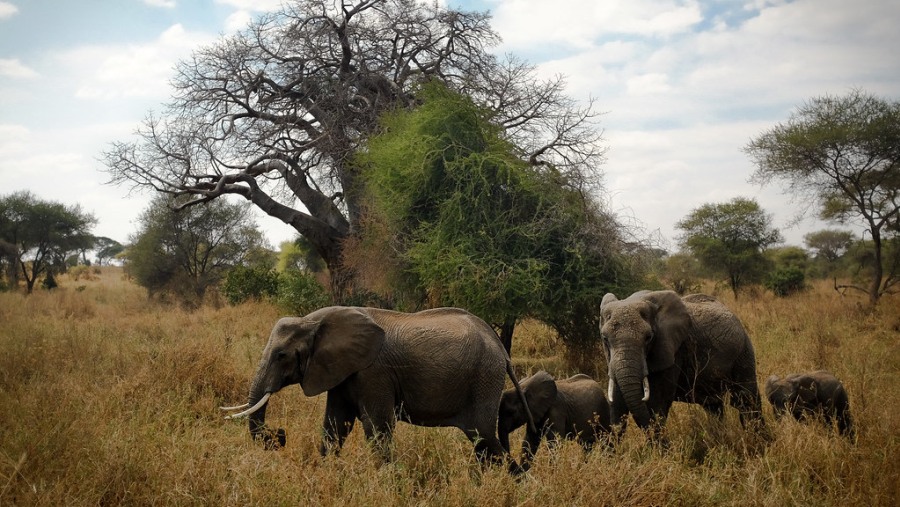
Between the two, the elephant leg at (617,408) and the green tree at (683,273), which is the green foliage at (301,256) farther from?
the elephant leg at (617,408)

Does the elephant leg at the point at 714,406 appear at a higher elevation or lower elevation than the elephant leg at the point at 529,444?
higher

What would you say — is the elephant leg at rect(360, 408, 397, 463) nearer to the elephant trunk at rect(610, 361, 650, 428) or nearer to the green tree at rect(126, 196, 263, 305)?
the elephant trunk at rect(610, 361, 650, 428)

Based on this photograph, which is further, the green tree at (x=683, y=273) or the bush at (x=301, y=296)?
the green tree at (x=683, y=273)

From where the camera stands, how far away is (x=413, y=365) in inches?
225

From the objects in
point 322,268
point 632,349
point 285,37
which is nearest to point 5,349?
point 632,349

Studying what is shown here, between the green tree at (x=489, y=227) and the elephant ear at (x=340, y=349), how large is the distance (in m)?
5.06

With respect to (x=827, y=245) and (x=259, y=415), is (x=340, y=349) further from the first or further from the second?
(x=827, y=245)

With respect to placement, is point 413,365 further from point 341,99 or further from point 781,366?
point 341,99

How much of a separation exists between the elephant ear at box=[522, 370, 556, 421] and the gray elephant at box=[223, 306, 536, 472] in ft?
1.41

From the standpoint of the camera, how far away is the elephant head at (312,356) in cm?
546

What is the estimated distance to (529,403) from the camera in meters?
6.21

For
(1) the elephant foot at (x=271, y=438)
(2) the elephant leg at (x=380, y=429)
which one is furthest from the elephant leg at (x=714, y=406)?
(1) the elephant foot at (x=271, y=438)

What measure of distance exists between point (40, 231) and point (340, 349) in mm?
29952

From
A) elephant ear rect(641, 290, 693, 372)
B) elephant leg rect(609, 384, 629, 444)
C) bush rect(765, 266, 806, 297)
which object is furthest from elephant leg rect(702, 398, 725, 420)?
bush rect(765, 266, 806, 297)
